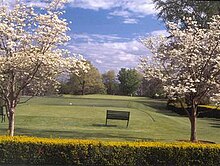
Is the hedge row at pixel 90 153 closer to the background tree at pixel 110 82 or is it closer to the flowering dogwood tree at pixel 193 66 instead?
the flowering dogwood tree at pixel 193 66

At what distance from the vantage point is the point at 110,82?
Answer: 98625 mm

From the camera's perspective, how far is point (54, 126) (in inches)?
858

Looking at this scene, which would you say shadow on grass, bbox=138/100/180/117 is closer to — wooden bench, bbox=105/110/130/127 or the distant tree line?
wooden bench, bbox=105/110/130/127

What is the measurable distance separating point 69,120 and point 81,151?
15.0 meters

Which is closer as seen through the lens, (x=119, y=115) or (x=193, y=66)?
(x=193, y=66)

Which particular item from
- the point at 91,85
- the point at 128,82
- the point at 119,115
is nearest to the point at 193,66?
the point at 119,115

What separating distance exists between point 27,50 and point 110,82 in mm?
84801

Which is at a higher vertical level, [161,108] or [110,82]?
[110,82]

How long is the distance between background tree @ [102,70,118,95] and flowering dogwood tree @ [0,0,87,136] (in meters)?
81.0

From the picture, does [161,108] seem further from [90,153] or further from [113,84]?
[113,84]

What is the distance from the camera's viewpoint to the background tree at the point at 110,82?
9640cm

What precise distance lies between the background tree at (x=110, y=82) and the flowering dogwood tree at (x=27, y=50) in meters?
81.0

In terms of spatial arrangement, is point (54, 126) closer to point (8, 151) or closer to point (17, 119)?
point (17, 119)

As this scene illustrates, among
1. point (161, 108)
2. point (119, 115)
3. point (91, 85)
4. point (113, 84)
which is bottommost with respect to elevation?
point (161, 108)
